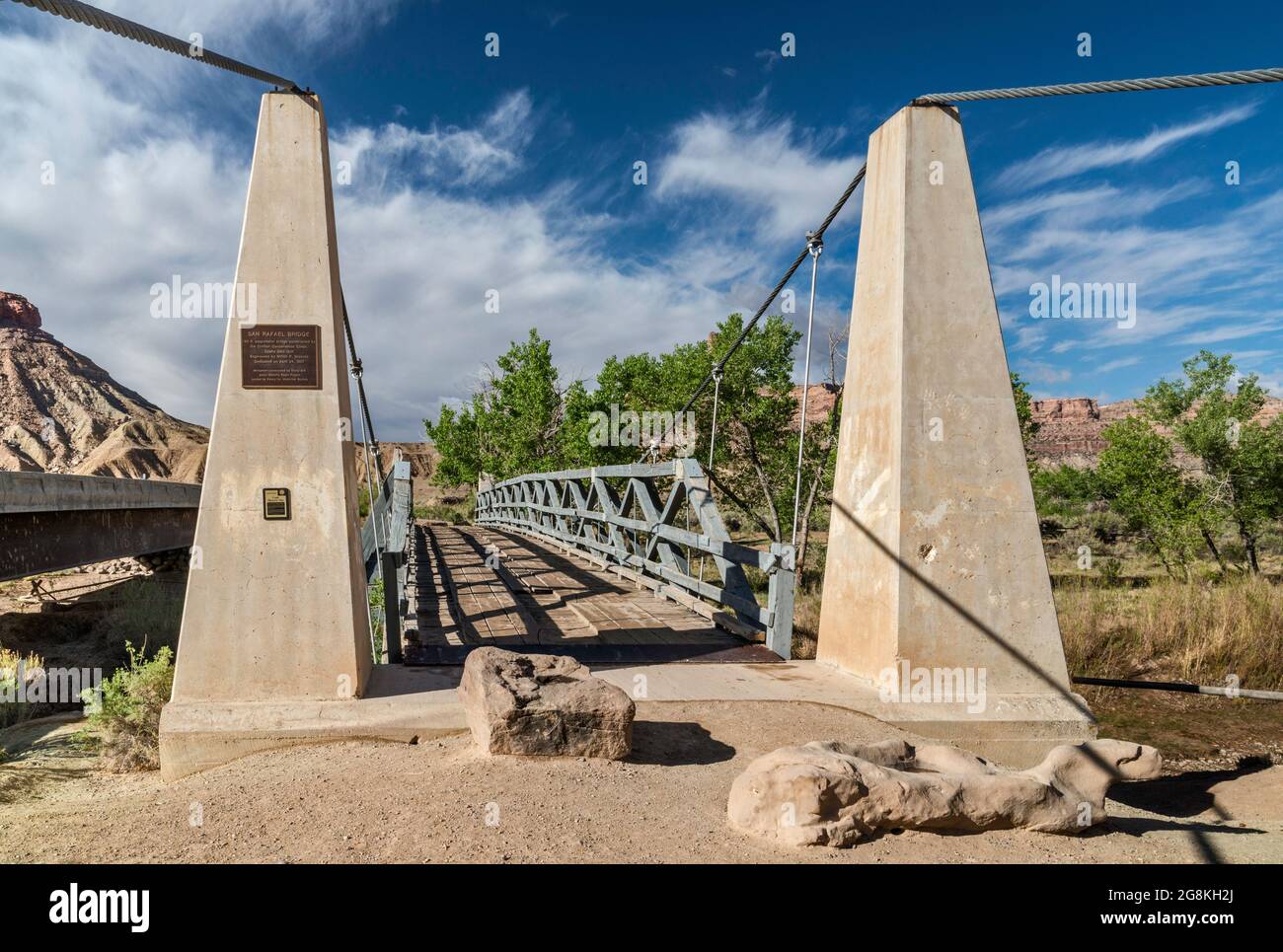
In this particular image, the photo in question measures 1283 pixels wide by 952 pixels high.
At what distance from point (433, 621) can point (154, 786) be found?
2.66 metres

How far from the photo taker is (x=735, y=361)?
16.3 meters

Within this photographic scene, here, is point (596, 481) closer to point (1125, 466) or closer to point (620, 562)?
point (620, 562)

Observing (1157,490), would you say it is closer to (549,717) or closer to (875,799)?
(875,799)

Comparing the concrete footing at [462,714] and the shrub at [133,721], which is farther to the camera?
the shrub at [133,721]

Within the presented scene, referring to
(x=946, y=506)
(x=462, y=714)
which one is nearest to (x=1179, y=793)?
(x=946, y=506)

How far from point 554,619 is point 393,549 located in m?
1.87

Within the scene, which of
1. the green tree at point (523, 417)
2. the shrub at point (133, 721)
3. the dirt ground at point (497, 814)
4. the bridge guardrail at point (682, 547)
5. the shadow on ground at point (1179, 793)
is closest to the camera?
the dirt ground at point (497, 814)

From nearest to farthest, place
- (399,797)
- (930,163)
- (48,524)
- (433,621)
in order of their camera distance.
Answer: (399,797)
(930,163)
(433,621)
(48,524)

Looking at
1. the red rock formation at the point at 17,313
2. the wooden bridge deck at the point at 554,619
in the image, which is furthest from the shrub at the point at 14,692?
the red rock formation at the point at 17,313

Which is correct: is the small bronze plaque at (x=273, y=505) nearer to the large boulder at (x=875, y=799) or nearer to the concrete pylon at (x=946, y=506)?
the large boulder at (x=875, y=799)

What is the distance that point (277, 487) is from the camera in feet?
12.6

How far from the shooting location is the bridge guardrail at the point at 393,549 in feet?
15.5

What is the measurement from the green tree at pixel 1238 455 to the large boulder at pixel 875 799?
1652cm
